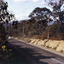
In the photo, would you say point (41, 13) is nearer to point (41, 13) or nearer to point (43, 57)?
point (41, 13)

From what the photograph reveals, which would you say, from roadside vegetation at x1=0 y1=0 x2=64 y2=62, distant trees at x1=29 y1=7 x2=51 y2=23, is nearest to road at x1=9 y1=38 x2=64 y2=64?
roadside vegetation at x1=0 y1=0 x2=64 y2=62

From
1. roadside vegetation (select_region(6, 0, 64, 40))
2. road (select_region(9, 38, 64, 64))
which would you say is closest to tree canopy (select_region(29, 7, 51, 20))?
roadside vegetation (select_region(6, 0, 64, 40))

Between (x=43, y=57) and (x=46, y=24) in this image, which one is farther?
(x=46, y=24)

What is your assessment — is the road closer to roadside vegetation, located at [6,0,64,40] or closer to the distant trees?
roadside vegetation, located at [6,0,64,40]

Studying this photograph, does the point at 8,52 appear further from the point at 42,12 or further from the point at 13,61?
the point at 42,12

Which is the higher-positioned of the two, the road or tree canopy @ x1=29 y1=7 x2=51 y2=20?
tree canopy @ x1=29 y1=7 x2=51 y2=20

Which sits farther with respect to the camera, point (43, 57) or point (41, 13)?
point (41, 13)

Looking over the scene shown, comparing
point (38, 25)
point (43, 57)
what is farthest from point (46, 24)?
point (43, 57)

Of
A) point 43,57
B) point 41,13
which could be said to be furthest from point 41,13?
point 43,57

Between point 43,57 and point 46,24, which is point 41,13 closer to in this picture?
point 46,24

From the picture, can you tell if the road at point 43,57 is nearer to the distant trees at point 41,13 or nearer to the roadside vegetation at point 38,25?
the roadside vegetation at point 38,25

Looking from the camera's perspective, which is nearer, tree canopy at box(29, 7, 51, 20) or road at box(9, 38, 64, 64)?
road at box(9, 38, 64, 64)

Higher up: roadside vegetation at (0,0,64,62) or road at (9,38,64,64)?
roadside vegetation at (0,0,64,62)

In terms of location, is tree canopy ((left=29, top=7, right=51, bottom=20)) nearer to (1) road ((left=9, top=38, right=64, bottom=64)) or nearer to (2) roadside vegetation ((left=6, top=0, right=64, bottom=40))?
(2) roadside vegetation ((left=6, top=0, right=64, bottom=40))
